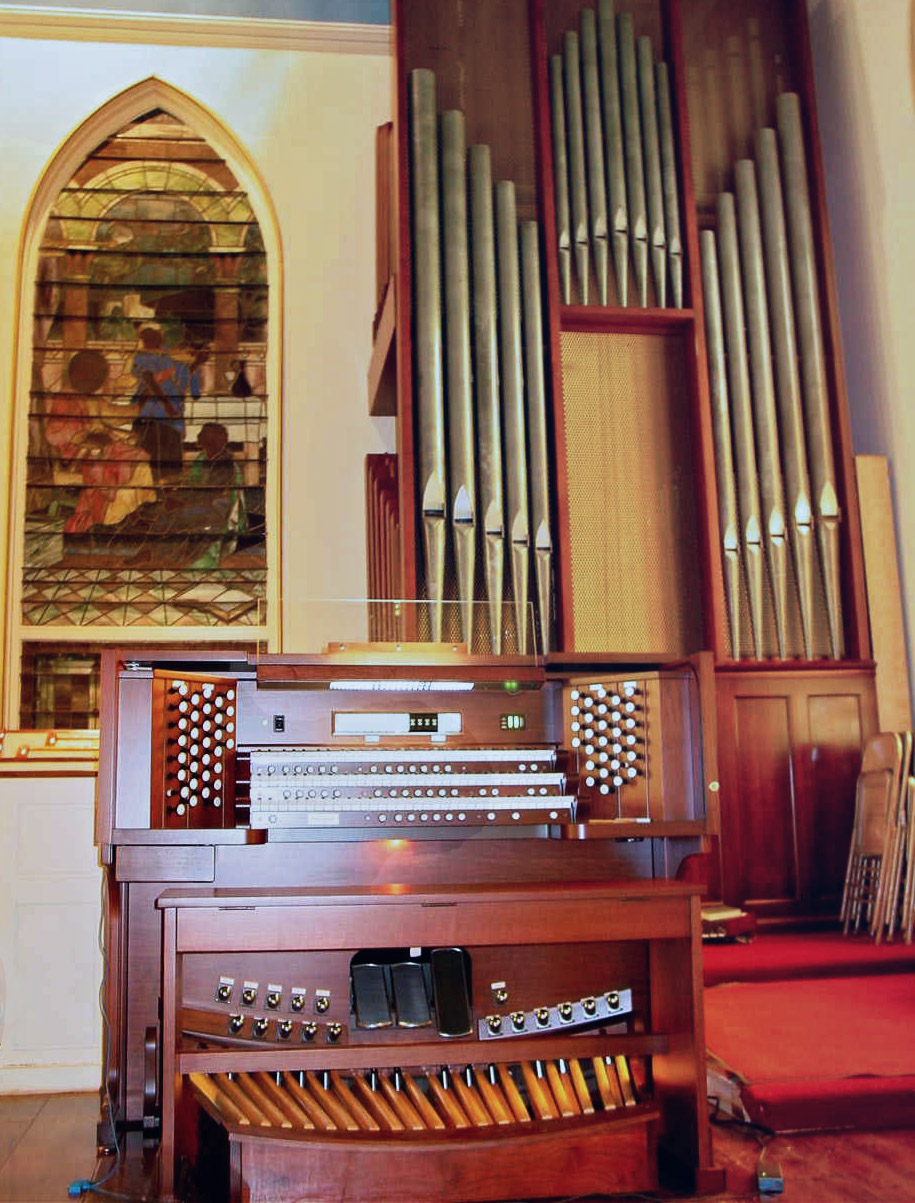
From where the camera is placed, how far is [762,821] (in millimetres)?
5234

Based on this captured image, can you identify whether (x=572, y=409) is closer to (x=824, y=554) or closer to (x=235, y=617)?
(x=824, y=554)

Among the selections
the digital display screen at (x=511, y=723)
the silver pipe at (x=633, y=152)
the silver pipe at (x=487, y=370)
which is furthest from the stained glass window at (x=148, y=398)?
the digital display screen at (x=511, y=723)

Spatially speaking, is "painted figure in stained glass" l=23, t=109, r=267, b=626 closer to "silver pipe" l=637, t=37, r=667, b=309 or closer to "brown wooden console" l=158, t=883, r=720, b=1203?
"silver pipe" l=637, t=37, r=667, b=309

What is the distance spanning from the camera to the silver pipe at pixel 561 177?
5.64 m

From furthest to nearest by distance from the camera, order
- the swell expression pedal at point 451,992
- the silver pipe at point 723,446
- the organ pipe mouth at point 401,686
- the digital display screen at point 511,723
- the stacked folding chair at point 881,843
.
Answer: the silver pipe at point 723,446, the stacked folding chair at point 881,843, the digital display screen at point 511,723, the organ pipe mouth at point 401,686, the swell expression pedal at point 451,992

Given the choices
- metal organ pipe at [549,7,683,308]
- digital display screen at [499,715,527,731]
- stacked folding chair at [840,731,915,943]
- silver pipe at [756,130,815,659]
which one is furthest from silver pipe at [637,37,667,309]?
digital display screen at [499,715,527,731]

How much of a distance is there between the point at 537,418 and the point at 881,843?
225 cm

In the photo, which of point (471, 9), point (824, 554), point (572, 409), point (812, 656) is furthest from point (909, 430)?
point (471, 9)

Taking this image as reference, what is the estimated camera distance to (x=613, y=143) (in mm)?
5730

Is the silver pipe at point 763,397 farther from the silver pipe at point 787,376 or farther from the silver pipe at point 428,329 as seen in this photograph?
the silver pipe at point 428,329

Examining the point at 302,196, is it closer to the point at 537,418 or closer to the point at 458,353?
the point at 458,353

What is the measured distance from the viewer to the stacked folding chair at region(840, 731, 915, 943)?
15.7ft

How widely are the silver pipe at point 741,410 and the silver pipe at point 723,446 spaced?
0.03 m

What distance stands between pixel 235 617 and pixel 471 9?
10.2ft
